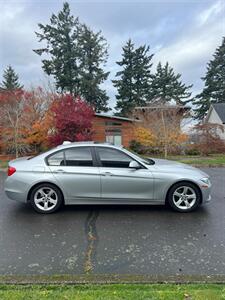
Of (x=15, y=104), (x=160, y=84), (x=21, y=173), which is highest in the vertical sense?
(x=160, y=84)

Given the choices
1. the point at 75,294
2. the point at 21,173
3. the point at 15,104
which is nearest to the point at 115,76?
the point at 15,104

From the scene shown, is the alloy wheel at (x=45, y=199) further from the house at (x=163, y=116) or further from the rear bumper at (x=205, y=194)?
the house at (x=163, y=116)

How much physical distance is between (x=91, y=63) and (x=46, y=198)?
1231 inches

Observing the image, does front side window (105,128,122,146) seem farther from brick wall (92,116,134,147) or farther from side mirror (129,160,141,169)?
side mirror (129,160,141,169)

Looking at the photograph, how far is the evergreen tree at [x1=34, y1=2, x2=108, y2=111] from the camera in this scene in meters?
33.8

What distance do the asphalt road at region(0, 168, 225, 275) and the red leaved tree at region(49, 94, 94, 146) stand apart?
11.9 meters

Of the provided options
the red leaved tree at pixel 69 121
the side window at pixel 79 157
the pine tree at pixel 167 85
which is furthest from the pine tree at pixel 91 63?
the side window at pixel 79 157

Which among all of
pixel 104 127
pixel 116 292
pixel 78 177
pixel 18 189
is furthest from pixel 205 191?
pixel 104 127

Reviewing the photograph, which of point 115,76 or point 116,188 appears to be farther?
point 115,76

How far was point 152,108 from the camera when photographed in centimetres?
2148

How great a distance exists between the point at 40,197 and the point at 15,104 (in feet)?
45.8

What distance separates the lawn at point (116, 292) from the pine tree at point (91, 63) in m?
31.9

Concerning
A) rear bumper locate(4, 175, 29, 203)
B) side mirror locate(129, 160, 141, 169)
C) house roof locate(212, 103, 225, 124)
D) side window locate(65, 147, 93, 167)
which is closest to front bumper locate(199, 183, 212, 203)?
side mirror locate(129, 160, 141, 169)

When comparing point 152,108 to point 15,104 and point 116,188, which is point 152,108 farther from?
point 116,188
